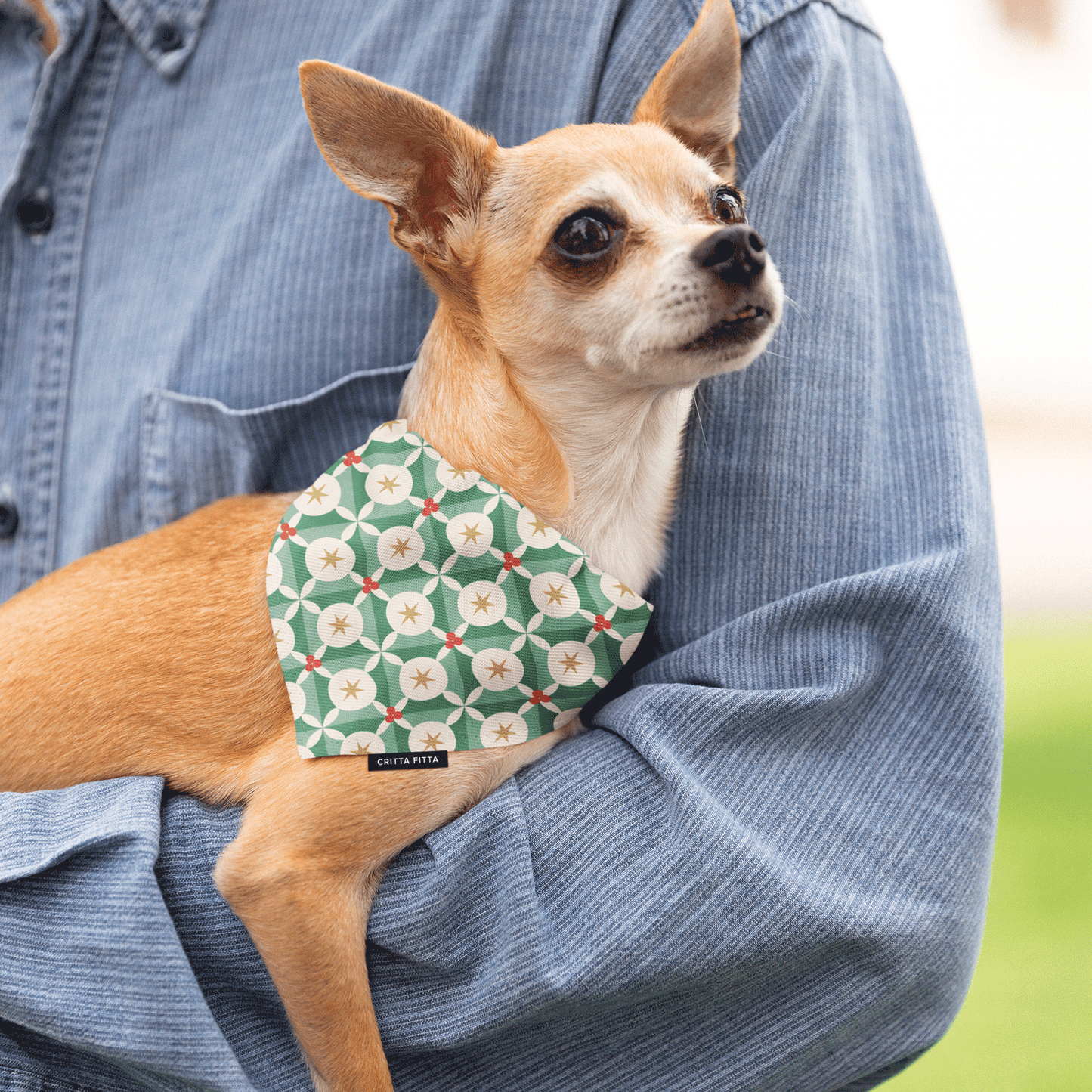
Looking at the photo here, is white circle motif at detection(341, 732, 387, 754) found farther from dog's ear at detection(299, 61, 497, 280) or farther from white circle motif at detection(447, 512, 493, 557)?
dog's ear at detection(299, 61, 497, 280)

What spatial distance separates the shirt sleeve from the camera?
1139 mm

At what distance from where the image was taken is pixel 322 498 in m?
Answer: 1.40

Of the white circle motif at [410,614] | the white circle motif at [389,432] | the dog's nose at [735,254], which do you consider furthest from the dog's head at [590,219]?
the white circle motif at [410,614]

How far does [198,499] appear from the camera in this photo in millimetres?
1705

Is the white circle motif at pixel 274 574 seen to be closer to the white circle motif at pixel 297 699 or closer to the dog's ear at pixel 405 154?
the white circle motif at pixel 297 699

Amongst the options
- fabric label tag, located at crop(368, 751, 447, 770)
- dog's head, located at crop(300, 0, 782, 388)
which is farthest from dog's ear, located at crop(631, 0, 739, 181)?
fabric label tag, located at crop(368, 751, 447, 770)

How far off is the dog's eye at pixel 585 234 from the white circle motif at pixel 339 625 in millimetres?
661

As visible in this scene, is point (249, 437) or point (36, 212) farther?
point (36, 212)

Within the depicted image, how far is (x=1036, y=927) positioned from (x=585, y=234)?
331cm

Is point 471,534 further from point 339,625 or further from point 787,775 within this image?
point 787,775

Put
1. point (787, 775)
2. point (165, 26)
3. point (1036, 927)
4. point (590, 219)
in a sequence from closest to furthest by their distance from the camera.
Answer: point (787, 775) < point (590, 219) < point (165, 26) < point (1036, 927)

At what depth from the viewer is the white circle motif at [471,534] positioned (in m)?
1.35

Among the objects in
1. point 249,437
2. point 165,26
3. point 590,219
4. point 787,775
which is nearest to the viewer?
point 787,775

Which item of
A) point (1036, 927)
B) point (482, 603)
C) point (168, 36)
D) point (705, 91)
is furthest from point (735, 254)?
point (1036, 927)
